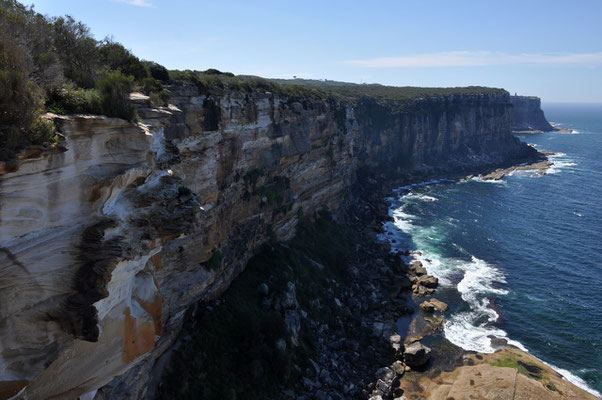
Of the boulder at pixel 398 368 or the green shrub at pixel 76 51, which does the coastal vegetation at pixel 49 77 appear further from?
the boulder at pixel 398 368

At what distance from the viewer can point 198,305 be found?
85.0 ft

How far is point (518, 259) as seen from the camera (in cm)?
4766

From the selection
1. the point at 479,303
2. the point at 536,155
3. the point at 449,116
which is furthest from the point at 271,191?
the point at 536,155

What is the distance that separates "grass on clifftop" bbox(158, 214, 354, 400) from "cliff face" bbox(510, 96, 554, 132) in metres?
183

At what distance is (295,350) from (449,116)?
3685 inches

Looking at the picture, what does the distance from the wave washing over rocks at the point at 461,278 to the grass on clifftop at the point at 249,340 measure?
42.8 feet

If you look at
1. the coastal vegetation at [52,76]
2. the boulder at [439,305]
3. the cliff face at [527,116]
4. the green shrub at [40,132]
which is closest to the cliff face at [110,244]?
the green shrub at [40,132]

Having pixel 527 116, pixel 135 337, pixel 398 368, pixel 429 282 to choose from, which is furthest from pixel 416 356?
pixel 527 116

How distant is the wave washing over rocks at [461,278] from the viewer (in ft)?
110

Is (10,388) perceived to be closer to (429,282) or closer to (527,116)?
(429,282)

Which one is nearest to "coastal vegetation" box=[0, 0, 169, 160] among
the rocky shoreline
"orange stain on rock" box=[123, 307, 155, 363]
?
"orange stain on rock" box=[123, 307, 155, 363]

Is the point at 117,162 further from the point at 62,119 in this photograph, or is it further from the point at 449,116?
the point at 449,116

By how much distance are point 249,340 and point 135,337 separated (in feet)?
43.9

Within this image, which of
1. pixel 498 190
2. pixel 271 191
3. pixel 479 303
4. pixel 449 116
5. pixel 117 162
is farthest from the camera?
pixel 449 116
